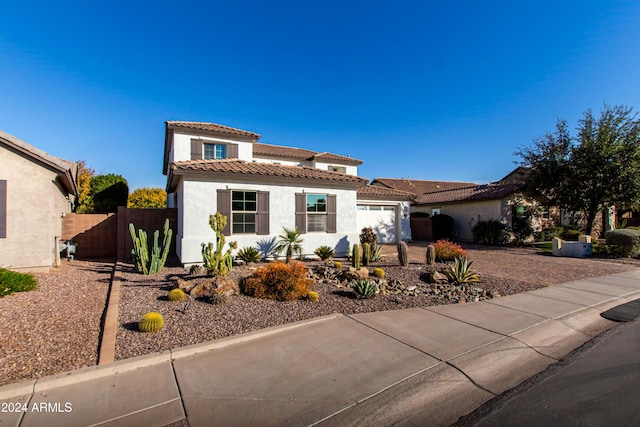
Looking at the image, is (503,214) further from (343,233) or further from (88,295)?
(88,295)

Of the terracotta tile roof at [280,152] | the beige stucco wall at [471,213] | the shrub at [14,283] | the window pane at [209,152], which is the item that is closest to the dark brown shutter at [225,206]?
the shrub at [14,283]

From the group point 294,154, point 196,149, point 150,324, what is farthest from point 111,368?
point 294,154

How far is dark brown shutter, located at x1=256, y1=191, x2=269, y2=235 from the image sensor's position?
11820mm

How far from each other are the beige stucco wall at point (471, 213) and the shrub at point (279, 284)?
18.2 meters

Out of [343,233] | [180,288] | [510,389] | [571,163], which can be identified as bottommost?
[510,389]

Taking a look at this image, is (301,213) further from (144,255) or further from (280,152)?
(280,152)

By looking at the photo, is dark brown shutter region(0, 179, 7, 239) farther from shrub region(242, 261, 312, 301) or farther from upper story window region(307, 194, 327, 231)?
upper story window region(307, 194, 327, 231)

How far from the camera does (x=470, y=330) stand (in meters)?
5.30

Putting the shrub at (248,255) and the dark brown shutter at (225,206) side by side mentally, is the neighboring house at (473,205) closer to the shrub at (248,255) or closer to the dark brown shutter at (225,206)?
the shrub at (248,255)

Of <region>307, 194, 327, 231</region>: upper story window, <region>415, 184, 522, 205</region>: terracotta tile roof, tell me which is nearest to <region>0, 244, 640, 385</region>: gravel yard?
<region>307, 194, 327, 231</region>: upper story window

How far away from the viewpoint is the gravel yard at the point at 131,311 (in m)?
4.27

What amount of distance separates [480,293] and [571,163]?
14.7 metres

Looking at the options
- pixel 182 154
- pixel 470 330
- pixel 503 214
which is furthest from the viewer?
pixel 503 214

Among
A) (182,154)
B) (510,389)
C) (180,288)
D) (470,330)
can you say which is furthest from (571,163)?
(182,154)
